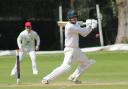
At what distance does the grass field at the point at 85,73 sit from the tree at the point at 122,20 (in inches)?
152

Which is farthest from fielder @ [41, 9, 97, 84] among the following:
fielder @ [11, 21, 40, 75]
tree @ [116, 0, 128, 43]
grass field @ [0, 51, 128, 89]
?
tree @ [116, 0, 128, 43]

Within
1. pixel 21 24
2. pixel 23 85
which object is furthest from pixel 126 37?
pixel 23 85

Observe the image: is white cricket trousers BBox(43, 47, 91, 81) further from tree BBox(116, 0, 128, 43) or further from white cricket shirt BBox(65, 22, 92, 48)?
tree BBox(116, 0, 128, 43)

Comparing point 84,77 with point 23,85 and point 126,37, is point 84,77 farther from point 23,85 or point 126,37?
point 126,37

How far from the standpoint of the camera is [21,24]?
143ft

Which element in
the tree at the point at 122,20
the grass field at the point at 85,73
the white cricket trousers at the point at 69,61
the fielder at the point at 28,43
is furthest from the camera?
the tree at the point at 122,20

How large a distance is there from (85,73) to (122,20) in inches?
610

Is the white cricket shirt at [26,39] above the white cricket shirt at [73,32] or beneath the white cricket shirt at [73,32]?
beneath

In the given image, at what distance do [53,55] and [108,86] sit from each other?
17.4m

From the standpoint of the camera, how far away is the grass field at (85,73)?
17219 millimetres

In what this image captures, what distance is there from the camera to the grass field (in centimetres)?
1722

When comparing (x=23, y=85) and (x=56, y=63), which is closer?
(x=23, y=85)

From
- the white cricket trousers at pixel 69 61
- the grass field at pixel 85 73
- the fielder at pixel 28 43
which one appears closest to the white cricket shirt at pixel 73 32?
the white cricket trousers at pixel 69 61

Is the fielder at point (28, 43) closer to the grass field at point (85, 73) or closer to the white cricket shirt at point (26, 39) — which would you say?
the white cricket shirt at point (26, 39)
